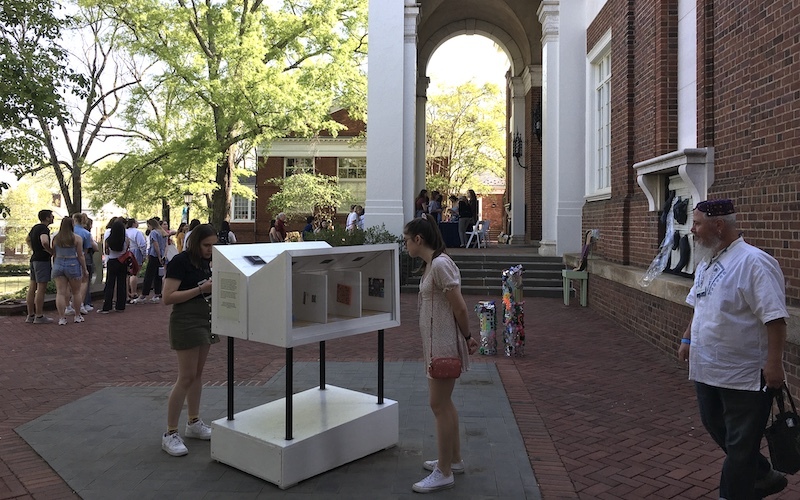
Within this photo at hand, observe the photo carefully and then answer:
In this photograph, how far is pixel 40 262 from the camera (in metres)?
11.1

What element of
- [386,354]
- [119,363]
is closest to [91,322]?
[119,363]

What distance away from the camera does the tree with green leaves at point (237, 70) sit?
24.6m

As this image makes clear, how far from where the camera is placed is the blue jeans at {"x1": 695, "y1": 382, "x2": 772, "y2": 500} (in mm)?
3314

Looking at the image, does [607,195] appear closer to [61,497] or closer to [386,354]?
[386,354]

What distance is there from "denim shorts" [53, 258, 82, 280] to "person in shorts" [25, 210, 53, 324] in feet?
0.85

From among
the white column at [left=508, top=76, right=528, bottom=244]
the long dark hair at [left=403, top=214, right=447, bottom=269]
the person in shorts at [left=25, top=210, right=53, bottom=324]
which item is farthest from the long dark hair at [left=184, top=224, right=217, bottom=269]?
the white column at [left=508, top=76, right=528, bottom=244]

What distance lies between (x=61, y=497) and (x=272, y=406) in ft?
4.93

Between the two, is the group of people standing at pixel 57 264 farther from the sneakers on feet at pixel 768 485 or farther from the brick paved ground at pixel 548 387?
the sneakers on feet at pixel 768 485

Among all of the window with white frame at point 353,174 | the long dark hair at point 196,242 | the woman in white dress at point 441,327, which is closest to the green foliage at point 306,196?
the window with white frame at point 353,174

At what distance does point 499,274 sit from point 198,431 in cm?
1132

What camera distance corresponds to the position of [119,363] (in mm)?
8047

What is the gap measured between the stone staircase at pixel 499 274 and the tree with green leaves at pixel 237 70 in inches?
463

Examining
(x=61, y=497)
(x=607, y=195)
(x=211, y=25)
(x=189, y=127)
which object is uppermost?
(x=211, y=25)

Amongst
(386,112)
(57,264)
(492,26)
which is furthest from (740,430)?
(492,26)
